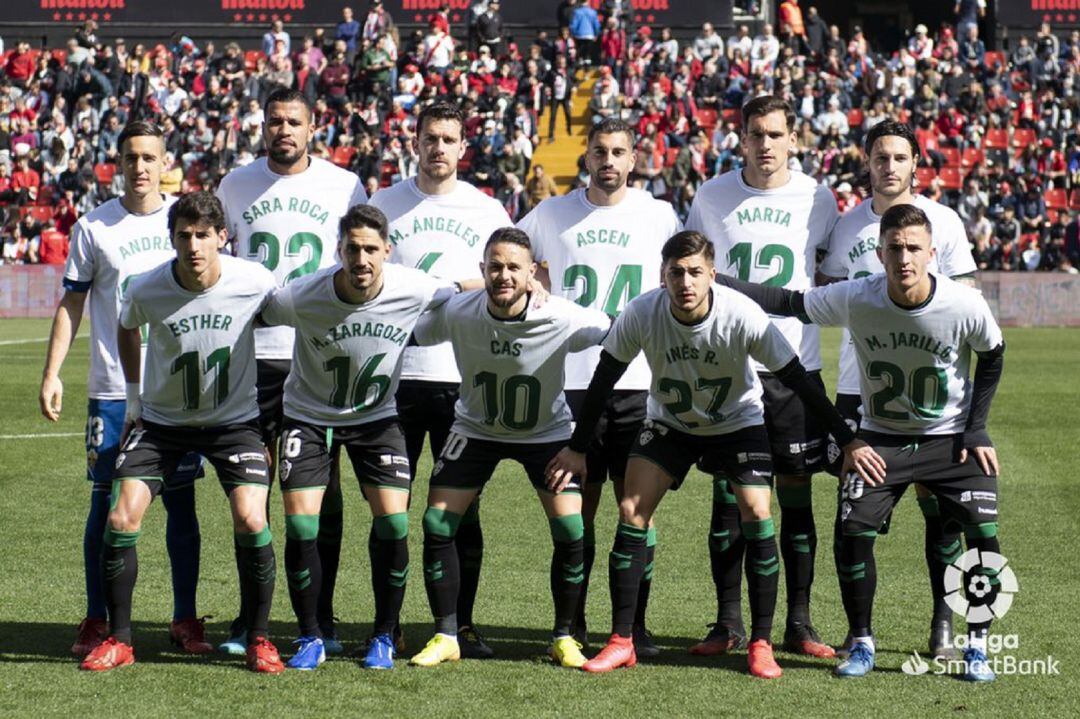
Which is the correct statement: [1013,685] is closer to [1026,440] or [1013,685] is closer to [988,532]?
[988,532]

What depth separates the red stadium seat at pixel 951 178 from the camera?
102ft

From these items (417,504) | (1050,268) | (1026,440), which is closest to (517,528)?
(417,504)

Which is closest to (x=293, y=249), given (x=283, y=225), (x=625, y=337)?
(x=283, y=225)

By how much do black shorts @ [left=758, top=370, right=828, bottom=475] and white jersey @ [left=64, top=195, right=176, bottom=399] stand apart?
2863 mm

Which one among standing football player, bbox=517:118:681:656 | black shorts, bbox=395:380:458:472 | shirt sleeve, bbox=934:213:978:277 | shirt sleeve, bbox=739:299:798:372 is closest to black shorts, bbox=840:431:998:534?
shirt sleeve, bbox=739:299:798:372

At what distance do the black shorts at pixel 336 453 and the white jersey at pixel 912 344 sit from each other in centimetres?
196

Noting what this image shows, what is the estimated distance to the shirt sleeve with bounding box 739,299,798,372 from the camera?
6.50 metres

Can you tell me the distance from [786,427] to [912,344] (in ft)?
2.60

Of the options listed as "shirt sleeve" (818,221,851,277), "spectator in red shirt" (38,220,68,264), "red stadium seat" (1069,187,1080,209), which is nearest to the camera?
"shirt sleeve" (818,221,851,277)

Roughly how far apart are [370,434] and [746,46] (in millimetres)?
29104

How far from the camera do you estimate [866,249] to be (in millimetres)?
7207

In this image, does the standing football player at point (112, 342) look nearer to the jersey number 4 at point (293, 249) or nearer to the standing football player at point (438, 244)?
the jersey number 4 at point (293, 249)

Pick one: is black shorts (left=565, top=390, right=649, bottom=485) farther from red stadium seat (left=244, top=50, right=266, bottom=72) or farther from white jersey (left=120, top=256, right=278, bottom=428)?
red stadium seat (left=244, top=50, right=266, bottom=72)

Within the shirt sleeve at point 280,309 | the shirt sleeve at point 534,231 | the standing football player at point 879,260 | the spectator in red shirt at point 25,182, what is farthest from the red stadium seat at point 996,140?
the shirt sleeve at point 280,309
